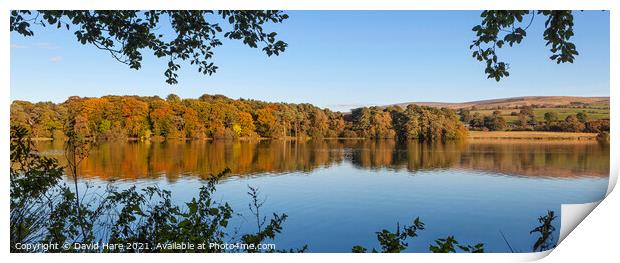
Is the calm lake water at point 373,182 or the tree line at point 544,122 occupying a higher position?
the tree line at point 544,122

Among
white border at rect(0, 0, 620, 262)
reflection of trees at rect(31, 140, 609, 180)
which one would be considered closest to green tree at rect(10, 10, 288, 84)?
white border at rect(0, 0, 620, 262)

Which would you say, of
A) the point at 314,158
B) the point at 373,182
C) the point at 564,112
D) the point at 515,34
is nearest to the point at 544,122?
the point at 564,112

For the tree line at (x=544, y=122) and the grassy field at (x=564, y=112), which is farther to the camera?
the tree line at (x=544, y=122)

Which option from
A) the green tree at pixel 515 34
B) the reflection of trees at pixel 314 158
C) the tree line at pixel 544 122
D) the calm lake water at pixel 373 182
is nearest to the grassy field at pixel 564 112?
the tree line at pixel 544 122

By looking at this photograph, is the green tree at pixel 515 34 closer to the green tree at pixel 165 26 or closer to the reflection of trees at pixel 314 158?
the green tree at pixel 165 26
